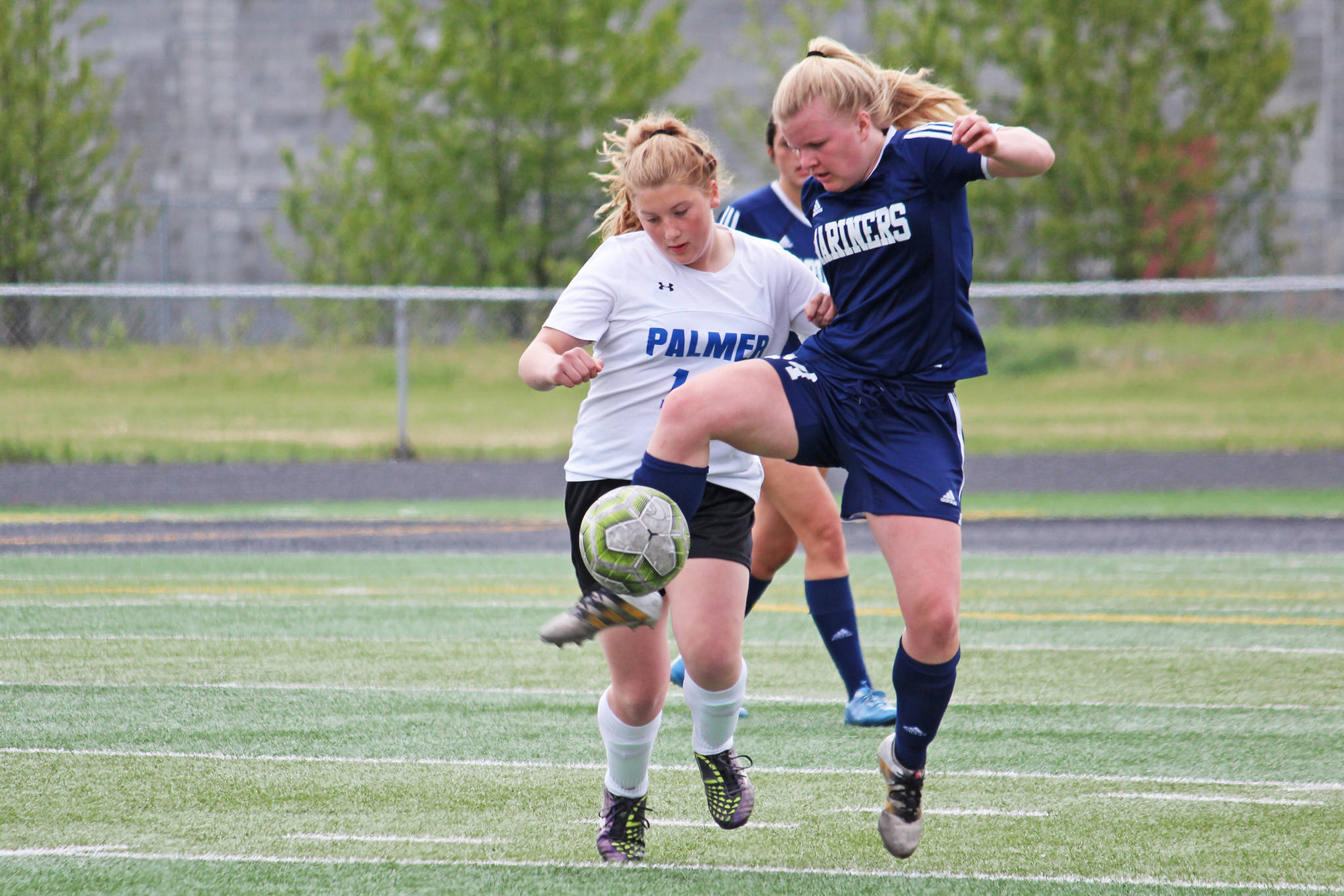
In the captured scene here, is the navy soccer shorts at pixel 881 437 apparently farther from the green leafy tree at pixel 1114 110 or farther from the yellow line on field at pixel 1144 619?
the green leafy tree at pixel 1114 110

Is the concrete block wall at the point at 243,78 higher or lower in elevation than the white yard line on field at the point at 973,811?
higher

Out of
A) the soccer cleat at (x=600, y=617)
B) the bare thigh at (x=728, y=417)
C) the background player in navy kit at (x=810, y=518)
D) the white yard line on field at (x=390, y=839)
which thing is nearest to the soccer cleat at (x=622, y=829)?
the white yard line on field at (x=390, y=839)

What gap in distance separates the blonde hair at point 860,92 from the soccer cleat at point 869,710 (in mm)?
2258

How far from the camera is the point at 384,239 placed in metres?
21.0

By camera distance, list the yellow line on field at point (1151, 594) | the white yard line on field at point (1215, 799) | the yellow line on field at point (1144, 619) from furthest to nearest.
Answer: 1. the yellow line on field at point (1151, 594)
2. the yellow line on field at point (1144, 619)
3. the white yard line on field at point (1215, 799)

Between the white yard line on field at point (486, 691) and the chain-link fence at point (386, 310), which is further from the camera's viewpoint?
the chain-link fence at point (386, 310)

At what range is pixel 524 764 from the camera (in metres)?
4.62

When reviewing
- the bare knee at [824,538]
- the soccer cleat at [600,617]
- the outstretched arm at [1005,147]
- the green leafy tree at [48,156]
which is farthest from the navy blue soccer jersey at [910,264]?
the green leafy tree at [48,156]

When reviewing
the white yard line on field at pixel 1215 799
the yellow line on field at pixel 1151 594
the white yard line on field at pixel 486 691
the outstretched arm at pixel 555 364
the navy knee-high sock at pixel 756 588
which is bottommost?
the yellow line on field at pixel 1151 594

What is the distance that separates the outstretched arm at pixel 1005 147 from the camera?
3447mm

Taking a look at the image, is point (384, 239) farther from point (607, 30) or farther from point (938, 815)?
point (938, 815)

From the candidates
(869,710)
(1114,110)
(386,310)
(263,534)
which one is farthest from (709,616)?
(1114,110)

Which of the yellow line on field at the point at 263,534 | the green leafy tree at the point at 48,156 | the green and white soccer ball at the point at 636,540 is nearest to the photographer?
the green and white soccer ball at the point at 636,540

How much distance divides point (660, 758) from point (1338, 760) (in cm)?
217
